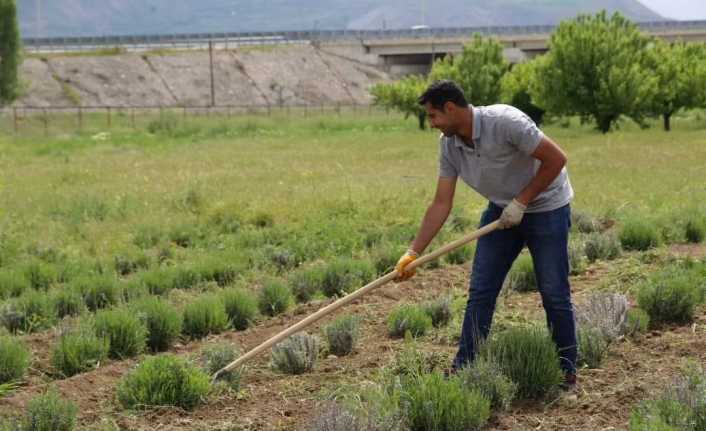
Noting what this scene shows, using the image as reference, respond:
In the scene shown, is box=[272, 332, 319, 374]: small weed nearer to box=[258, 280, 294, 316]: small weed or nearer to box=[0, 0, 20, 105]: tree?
box=[258, 280, 294, 316]: small weed

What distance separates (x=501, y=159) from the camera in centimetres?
570

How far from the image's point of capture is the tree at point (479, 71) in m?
54.4

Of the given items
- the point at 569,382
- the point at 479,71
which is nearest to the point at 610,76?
the point at 479,71

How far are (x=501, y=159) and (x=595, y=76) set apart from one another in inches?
1502

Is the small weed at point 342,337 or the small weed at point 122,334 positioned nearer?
the small weed at point 342,337

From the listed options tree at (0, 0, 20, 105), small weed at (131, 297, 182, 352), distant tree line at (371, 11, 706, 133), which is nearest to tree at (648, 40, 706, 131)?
distant tree line at (371, 11, 706, 133)

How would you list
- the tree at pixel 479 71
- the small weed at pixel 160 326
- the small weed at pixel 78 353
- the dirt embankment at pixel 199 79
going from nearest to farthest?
1. the small weed at pixel 78 353
2. the small weed at pixel 160 326
3. the tree at pixel 479 71
4. the dirt embankment at pixel 199 79

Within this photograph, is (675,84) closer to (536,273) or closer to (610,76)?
(610,76)

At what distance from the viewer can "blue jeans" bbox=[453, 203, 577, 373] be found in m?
5.79

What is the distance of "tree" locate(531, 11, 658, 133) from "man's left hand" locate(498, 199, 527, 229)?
119ft

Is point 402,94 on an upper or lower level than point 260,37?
lower

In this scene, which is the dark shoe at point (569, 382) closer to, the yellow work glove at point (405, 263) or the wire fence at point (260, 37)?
the yellow work glove at point (405, 263)

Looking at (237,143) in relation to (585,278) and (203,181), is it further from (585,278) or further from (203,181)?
(585,278)

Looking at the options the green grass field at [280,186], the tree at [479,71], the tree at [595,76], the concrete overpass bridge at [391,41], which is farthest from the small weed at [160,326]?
the concrete overpass bridge at [391,41]
